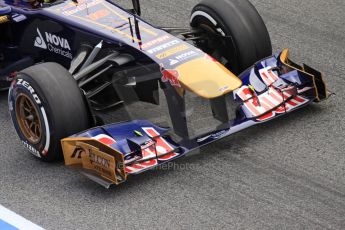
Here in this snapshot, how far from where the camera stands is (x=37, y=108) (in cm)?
659

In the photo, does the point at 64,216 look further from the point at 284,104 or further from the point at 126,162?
the point at 284,104

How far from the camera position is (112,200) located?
6262 millimetres

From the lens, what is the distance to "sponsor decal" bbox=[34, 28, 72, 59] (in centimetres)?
748

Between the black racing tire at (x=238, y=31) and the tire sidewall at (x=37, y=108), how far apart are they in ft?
6.26

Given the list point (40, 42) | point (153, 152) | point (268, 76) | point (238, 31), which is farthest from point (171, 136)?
point (40, 42)

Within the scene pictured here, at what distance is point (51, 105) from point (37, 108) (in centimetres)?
19

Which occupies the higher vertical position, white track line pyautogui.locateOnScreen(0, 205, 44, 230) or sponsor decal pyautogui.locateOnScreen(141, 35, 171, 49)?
sponsor decal pyautogui.locateOnScreen(141, 35, 171, 49)

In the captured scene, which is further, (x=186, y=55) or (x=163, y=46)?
(x=163, y=46)

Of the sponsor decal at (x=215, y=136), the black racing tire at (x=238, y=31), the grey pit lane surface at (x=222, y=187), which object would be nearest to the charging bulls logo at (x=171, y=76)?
the sponsor decal at (x=215, y=136)

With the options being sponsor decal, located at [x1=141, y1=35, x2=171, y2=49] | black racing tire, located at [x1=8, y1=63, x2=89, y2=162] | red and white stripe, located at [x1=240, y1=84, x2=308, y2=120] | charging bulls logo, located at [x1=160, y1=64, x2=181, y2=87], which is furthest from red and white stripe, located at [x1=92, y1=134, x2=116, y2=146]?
red and white stripe, located at [x1=240, y1=84, x2=308, y2=120]

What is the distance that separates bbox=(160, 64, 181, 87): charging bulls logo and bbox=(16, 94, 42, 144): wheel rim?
3.60ft

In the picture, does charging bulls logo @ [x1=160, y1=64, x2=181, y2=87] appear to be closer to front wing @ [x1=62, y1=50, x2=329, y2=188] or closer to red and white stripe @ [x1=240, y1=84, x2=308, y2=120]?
front wing @ [x1=62, y1=50, x2=329, y2=188]

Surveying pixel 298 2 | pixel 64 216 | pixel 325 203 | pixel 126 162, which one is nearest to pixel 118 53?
pixel 126 162

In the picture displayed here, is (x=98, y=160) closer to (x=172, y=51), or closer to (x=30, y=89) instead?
(x=30, y=89)
